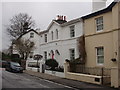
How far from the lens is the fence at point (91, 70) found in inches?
833

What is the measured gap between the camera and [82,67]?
24.3 meters

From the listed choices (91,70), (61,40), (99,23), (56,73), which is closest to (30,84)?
(91,70)

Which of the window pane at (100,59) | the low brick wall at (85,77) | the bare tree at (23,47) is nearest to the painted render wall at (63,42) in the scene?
the window pane at (100,59)

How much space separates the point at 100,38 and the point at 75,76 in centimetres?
428

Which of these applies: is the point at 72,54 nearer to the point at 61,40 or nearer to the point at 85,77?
the point at 61,40

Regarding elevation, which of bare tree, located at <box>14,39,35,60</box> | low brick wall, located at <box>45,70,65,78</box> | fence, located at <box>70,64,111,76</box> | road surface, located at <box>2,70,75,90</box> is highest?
bare tree, located at <box>14,39,35,60</box>

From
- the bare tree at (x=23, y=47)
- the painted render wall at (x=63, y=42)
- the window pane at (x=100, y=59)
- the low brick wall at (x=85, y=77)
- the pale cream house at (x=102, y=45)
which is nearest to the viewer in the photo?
the low brick wall at (x=85, y=77)

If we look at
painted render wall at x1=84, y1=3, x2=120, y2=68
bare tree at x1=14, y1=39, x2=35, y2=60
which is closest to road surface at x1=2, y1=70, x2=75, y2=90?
painted render wall at x1=84, y1=3, x2=120, y2=68

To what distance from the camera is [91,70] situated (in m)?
22.7

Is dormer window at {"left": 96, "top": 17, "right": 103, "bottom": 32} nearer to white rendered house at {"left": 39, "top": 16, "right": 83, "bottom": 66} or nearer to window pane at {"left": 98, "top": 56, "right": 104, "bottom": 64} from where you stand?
window pane at {"left": 98, "top": 56, "right": 104, "bottom": 64}

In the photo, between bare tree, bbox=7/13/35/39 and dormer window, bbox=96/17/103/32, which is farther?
bare tree, bbox=7/13/35/39

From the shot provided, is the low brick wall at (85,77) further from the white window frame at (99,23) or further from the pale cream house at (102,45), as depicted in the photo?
the white window frame at (99,23)

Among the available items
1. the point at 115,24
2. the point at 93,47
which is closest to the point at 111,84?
the point at 115,24

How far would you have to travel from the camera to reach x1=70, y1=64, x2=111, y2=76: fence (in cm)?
2116
